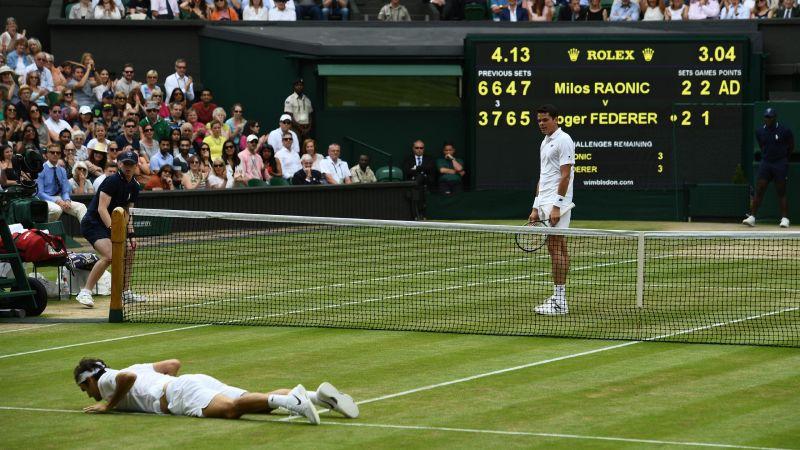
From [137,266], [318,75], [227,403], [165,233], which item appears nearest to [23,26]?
[318,75]

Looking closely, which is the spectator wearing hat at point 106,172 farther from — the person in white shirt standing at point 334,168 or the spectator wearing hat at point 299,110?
the spectator wearing hat at point 299,110

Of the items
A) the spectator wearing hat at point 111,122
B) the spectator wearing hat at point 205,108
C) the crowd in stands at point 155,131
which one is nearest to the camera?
the crowd in stands at point 155,131

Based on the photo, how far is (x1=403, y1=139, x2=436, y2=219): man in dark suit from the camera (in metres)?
28.3

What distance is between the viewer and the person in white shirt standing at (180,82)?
28469mm

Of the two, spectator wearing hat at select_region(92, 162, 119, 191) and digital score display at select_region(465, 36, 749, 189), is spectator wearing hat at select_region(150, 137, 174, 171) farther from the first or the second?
digital score display at select_region(465, 36, 749, 189)

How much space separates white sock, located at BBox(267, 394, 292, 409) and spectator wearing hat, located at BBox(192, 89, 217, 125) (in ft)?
61.2

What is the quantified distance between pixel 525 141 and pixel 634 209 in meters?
2.49

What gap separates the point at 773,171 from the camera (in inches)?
1030

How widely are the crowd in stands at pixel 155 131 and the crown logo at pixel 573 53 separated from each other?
294cm

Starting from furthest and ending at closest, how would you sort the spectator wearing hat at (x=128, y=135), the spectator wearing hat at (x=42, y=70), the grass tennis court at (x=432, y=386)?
the spectator wearing hat at (x=42, y=70) → the spectator wearing hat at (x=128, y=135) → the grass tennis court at (x=432, y=386)

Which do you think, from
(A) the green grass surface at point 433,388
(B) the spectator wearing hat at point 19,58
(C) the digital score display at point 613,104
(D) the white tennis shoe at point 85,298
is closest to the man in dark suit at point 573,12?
(C) the digital score display at point 613,104

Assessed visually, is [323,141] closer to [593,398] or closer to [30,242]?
[30,242]

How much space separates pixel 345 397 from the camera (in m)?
10.2

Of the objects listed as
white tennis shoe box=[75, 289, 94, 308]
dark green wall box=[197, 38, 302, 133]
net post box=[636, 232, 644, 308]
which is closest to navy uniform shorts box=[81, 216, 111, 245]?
white tennis shoe box=[75, 289, 94, 308]
